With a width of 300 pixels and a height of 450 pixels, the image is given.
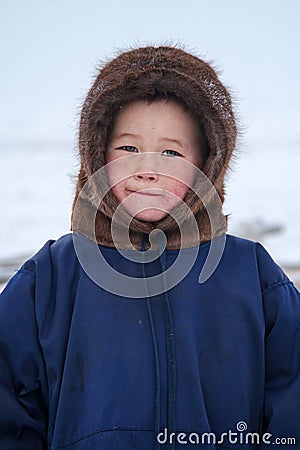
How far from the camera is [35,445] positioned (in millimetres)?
1804

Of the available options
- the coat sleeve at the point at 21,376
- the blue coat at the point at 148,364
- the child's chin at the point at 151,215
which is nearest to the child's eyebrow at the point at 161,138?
the child's chin at the point at 151,215

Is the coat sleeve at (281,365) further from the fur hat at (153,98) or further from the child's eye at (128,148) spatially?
the child's eye at (128,148)

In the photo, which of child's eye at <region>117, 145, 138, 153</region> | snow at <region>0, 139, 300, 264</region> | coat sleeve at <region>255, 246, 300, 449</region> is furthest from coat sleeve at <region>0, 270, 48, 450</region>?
snow at <region>0, 139, 300, 264</region>

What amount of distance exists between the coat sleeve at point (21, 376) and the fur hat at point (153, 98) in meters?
0.30

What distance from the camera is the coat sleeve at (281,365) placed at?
1762mm

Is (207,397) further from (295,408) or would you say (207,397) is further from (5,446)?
(5,446)

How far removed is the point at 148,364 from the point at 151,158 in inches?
21.8

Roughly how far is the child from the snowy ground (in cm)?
282

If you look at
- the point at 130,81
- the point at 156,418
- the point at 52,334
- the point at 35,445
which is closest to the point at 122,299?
the point at 52,334

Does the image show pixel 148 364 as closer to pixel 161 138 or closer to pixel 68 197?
pixel 161 138

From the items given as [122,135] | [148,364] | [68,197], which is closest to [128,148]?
[122,135]

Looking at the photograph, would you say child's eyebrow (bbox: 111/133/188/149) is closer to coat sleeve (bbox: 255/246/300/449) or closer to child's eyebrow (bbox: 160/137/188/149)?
child's eyebrow (bbox: 160/137/188/149)

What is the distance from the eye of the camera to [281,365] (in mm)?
1797

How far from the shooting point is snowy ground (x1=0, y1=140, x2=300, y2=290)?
21.2 feet
